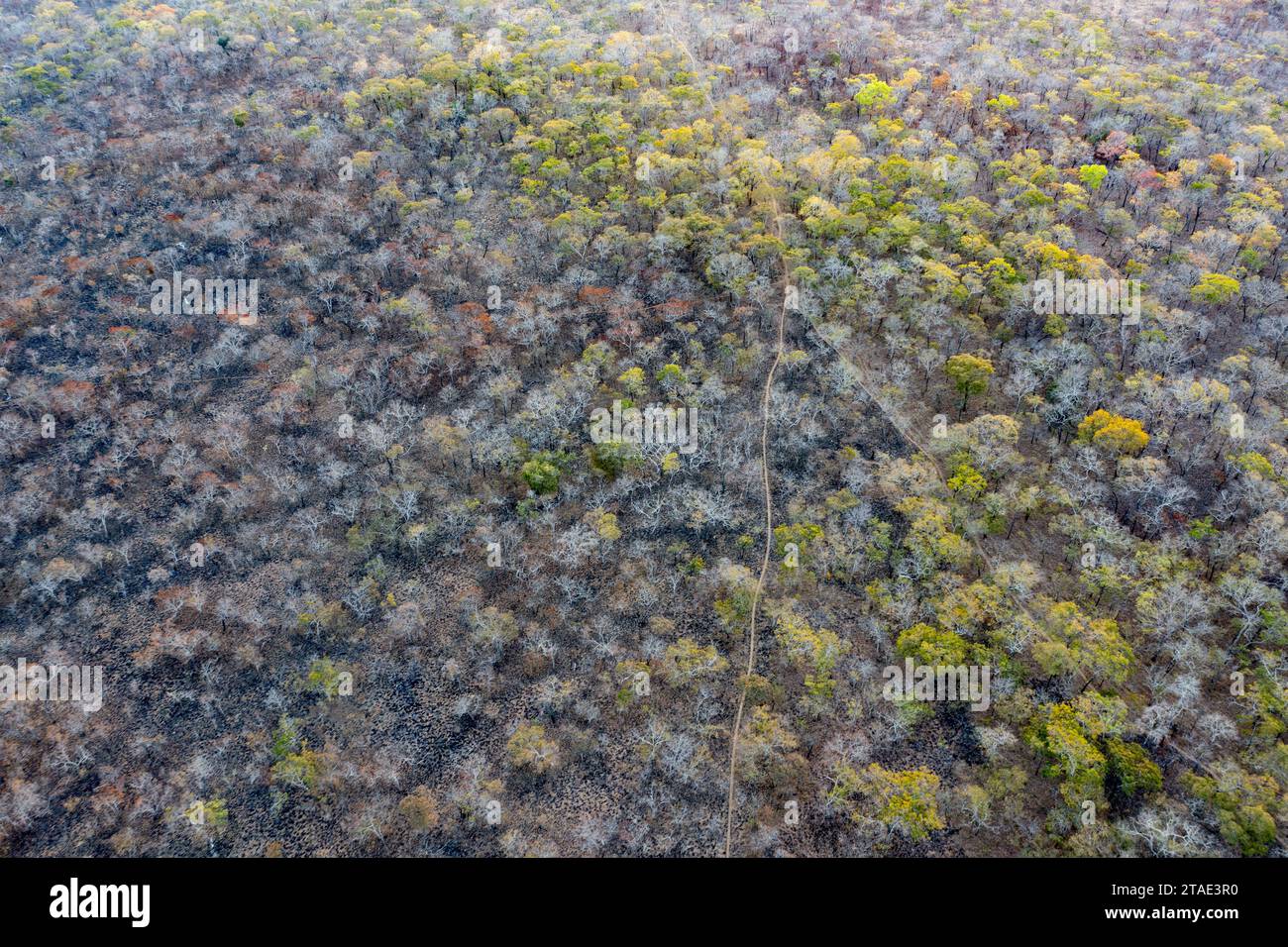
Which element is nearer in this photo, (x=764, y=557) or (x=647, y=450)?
(x=764, y=557)

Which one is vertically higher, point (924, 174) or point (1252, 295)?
point (924, 174)

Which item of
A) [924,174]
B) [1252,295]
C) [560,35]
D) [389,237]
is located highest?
[560,35]

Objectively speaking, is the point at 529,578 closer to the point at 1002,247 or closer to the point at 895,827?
the point at 895,827

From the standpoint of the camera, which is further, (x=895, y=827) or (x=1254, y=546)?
(x=1254, y=546)

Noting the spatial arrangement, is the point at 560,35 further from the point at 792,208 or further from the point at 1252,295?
the point at 1252,295

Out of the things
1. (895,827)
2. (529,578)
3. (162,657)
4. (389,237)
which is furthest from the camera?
(389,237)

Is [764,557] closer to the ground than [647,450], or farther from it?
closer to the ground

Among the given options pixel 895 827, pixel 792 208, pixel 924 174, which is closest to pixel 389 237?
pixel 792 208

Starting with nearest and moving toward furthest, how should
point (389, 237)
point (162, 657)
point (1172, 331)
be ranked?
point (162, 657), point (1172, 331), point (389, 237)
